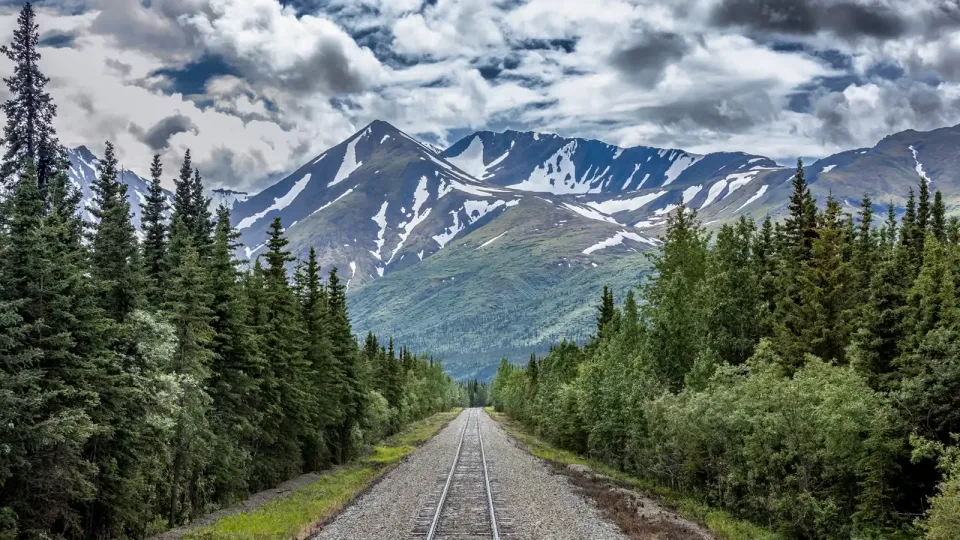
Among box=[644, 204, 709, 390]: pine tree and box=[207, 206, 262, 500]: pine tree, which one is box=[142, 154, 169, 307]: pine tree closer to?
box=[207, 206, 262, 500]: pine tree

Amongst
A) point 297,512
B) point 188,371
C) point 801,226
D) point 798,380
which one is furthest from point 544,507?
point 801,226

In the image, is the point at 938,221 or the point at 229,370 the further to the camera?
the point at 938,221

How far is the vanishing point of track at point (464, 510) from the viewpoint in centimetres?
2228

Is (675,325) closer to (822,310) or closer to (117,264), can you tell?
(822,310)

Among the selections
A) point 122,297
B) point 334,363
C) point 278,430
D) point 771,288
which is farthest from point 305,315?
point 771,288

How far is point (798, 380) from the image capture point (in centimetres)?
2434

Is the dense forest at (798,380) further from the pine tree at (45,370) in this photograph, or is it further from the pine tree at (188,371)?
the pine tree at (45,370)

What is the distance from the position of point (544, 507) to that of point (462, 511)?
3.30 meters

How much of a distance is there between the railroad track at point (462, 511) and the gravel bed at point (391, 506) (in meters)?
0.52

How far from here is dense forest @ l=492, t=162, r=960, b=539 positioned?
22234 mm

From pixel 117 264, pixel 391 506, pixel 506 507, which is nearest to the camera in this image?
pixel 117 264

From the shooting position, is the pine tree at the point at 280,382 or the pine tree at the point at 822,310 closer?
the pine tree at the point at 822,310

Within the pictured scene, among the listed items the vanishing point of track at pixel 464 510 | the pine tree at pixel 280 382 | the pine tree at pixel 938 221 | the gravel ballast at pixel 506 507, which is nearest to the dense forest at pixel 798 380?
the pine tree at pixel 938 221

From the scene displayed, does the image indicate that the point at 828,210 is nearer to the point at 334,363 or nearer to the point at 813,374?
the point at 813,374
